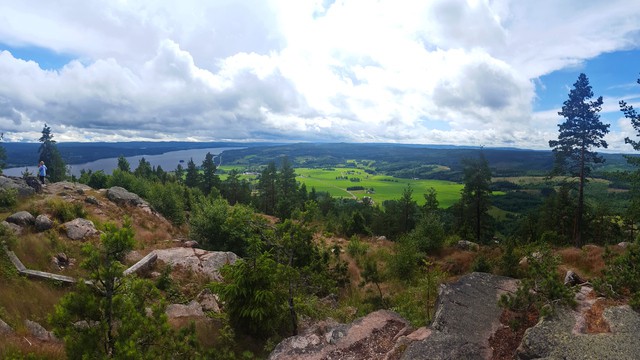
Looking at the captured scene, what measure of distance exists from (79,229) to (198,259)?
7569 millimetres

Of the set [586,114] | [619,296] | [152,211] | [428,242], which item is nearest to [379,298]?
[619,296]

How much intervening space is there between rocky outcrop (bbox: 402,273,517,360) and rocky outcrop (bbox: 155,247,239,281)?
11103 millimetres

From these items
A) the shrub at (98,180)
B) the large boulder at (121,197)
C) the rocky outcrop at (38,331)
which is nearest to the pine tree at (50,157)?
the shrub at (98,180)

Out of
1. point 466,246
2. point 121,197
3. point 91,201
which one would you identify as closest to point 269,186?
point 121,197

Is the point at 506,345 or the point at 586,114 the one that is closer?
the point at 506,345

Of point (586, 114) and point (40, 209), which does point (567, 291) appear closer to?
point (586, 114)

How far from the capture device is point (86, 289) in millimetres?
5645

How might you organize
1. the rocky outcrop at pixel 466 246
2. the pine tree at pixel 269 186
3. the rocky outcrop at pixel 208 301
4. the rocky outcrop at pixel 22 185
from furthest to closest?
the pine tree at pixel 269 186 → the rocky outcrop at pixel 466 246 → the rocky outcrop at pixel 22 185 → the rocky outcrop at pixel 208 301

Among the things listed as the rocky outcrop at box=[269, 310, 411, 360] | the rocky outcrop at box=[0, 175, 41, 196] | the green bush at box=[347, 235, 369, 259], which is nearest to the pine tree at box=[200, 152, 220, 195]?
the rocky outcrop at box=[0, 175, 41, 196]

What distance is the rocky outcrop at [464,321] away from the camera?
8.35 metres

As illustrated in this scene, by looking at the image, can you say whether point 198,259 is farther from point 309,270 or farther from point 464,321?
point 464,321

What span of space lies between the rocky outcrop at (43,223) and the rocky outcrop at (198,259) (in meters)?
6.21

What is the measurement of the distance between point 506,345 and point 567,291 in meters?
2.23

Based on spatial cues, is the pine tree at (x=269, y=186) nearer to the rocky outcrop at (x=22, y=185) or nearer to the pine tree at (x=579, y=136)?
the rocky outcrop at (x=22, y=185)
